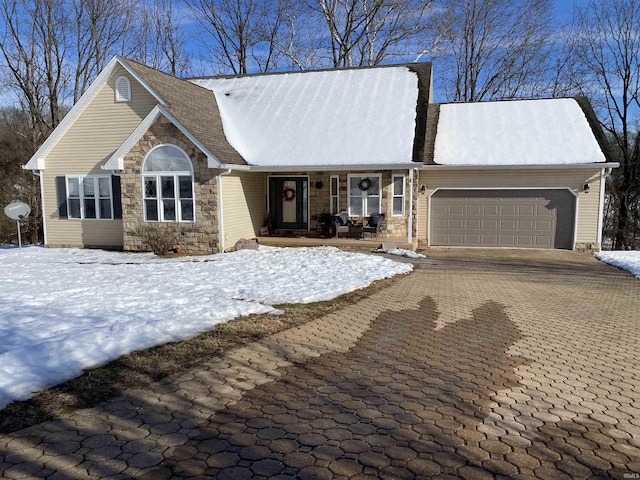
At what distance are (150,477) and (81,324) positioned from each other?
11.7 ft

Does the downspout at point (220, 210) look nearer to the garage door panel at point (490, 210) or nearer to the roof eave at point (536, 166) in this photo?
the roof eave at point (536, 166)

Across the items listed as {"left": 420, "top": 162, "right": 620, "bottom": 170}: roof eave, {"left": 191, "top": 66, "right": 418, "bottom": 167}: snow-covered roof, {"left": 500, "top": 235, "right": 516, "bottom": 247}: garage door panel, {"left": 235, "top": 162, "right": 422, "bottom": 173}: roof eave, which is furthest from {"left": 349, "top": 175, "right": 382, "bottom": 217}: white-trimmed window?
{"left": 500, "top": 235, "right": 516, "bottom": 247}: garage door panel

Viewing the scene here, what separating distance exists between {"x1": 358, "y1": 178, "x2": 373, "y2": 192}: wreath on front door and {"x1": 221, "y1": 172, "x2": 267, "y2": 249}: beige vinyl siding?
12.0 ft

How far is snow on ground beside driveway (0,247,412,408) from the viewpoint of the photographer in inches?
192

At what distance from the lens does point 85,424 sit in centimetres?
362

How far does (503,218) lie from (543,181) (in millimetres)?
1733

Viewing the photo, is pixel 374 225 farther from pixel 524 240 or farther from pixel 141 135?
pixel 141 135

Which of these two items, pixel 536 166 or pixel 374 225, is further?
pixel 374 225

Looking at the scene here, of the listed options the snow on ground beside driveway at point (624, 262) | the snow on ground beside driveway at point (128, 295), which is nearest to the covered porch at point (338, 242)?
the snow on ground beside driveway at point (128, 295)

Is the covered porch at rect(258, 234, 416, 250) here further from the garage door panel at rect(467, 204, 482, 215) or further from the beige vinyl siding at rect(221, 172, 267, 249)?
the garage door panel at rect(467, 204, 482, 215)

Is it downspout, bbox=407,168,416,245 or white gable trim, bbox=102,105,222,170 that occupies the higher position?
white gable trim, bbox=102,105,222,170

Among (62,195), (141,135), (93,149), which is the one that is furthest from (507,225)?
(62,195)

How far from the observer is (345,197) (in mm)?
15844

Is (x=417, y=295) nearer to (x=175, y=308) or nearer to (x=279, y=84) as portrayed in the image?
(x=175, y=308)
